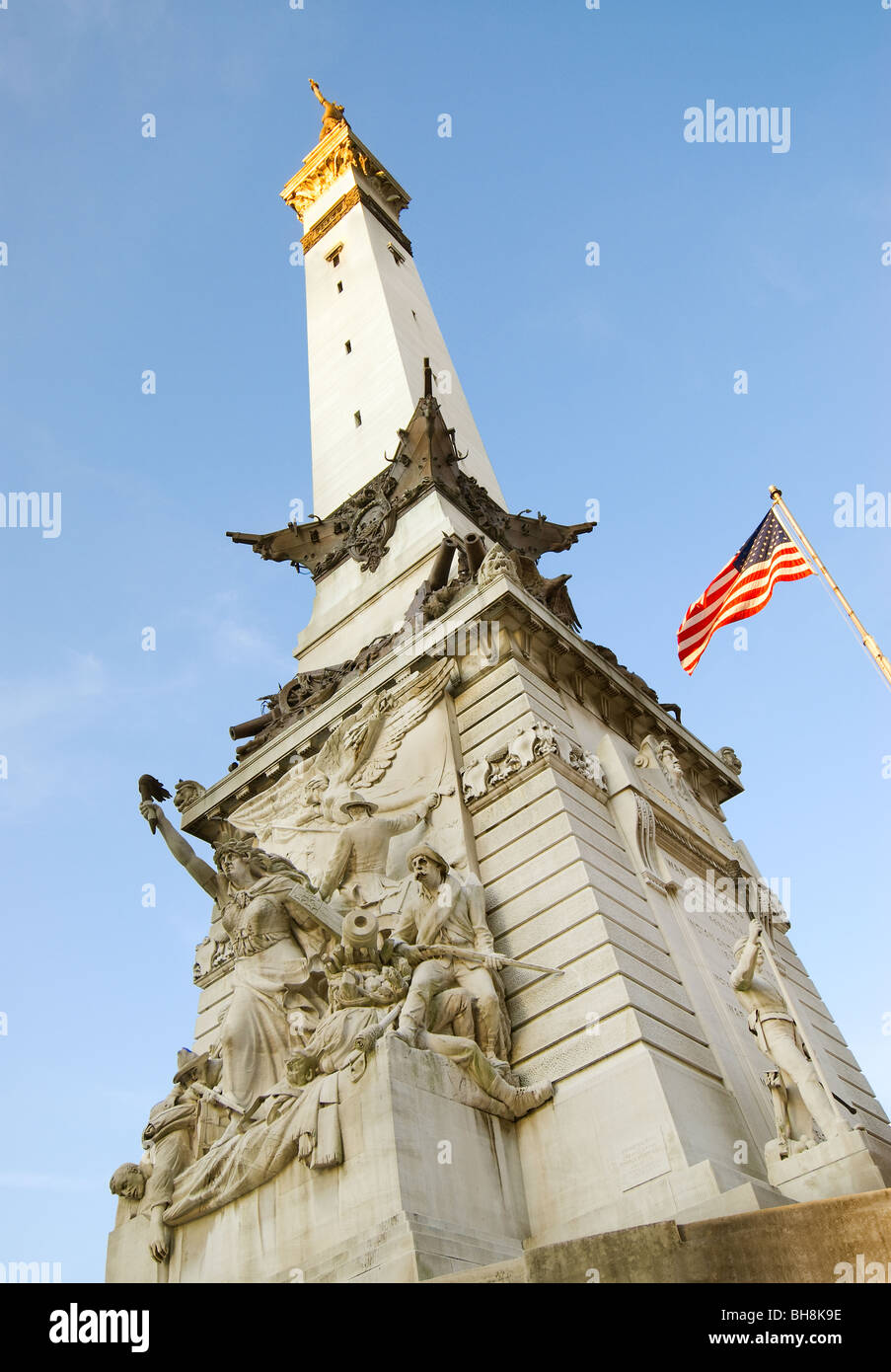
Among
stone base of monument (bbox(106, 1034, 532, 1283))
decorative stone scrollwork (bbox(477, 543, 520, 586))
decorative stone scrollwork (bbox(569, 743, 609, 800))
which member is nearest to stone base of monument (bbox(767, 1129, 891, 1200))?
stone base of monument (bbox(106, 1034, 532, 1283))

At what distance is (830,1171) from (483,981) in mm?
4031

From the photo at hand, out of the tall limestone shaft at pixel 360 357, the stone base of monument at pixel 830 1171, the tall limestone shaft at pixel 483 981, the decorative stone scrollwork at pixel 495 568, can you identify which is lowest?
the stone base of monument at pixel 830 1171

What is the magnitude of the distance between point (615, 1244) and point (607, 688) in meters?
12.3

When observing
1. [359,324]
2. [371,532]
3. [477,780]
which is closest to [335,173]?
[359,324]

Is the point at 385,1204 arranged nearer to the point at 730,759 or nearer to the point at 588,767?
the point at 588,767

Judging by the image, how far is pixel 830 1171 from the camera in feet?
33.2

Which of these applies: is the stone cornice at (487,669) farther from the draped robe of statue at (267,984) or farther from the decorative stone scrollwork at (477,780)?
the draped robe of statue at (267,984)

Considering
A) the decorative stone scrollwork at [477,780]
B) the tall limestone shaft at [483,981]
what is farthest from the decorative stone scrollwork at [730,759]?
the decorative stone scrollwork at [477,780]

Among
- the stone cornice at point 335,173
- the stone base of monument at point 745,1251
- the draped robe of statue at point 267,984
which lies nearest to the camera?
the stone base of monument at point 745,1251

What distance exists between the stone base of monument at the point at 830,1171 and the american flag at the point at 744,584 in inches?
309

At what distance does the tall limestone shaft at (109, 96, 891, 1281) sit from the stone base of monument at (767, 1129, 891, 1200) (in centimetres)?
3

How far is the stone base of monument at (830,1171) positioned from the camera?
31.9 ft
